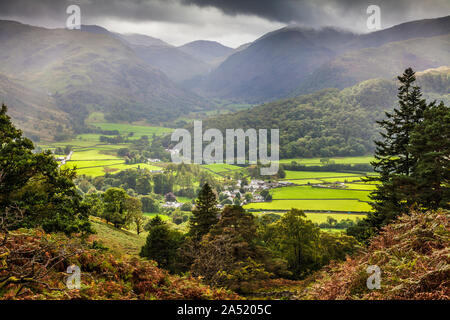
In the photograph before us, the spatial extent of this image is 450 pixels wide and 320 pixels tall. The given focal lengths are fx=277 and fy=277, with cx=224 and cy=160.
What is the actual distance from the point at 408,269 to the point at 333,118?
345 feet

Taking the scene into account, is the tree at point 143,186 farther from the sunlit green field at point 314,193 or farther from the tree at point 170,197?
the sunlit green field at point 314,193

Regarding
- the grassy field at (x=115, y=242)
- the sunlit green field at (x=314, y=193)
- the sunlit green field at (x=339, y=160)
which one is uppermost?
the sunlit green field at (x=339, y=160)

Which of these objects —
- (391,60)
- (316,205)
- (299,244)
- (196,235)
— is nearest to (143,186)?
(316,205)

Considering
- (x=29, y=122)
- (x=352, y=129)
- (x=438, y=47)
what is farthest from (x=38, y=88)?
(x=438, y=47)

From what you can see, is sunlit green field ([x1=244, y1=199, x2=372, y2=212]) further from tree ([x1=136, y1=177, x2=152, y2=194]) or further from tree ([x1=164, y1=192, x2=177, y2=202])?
tree ([x1=136, y1=177, x2=152, y2=194])

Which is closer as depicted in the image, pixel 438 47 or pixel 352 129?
pixel 352 129

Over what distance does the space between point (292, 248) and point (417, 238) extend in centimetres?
1501

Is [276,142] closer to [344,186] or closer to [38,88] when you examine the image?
[344,186]

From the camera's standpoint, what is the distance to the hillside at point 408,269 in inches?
194

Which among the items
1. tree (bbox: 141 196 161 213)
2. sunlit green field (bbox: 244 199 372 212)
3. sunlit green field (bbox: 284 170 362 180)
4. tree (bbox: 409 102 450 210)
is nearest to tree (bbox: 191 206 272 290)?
tree (bbox: 409 102 450 210)

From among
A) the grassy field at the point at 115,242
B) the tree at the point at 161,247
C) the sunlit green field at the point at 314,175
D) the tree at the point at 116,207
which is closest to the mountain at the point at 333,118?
the sunlit green field at the point at 314,175

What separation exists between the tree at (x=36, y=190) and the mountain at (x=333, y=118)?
74.3 m

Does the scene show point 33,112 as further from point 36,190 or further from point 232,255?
point 232,255

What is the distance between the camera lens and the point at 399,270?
5.62 m
